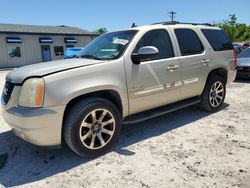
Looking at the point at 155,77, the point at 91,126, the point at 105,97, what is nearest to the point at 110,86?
the point at 105,97

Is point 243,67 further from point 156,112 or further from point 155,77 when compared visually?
point 155,77

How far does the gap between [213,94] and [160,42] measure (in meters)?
1.97

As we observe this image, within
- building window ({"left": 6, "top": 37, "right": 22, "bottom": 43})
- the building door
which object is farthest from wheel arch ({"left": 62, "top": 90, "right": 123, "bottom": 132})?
the building door

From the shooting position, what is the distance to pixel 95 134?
3.50 metres

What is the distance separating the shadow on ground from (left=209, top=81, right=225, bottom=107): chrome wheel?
0.64 metres

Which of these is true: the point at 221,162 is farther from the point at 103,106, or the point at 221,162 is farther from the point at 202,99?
the point at 202,99

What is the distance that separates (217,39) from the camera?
213 inches

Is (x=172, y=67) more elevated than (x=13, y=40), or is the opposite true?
(x=13, y=40)

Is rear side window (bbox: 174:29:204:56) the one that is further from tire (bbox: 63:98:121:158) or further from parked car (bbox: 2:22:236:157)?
tire (bbox: 63:98:121:158)

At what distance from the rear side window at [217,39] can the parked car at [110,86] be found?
0.03 metres

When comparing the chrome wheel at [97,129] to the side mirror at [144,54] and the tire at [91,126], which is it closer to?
the tire at [91,126]

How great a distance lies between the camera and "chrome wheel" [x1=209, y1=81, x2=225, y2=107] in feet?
17.4

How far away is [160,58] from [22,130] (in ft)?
8.12

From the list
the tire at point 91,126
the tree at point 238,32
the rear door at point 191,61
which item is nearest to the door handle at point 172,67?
the rear door at point 191,61
